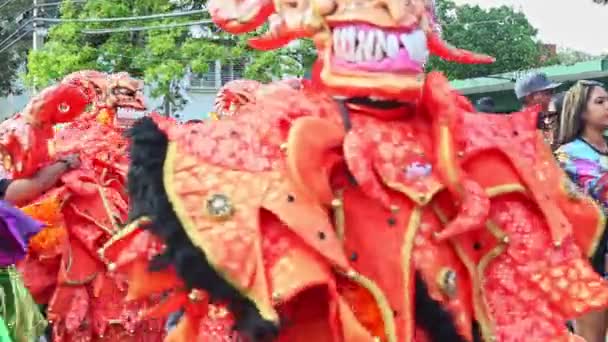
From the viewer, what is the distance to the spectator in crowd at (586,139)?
16.9 feet

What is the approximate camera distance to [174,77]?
19672 millimetres

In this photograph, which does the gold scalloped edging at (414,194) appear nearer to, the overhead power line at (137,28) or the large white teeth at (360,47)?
the large white teeth at (360,47)

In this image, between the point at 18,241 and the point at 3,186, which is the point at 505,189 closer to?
the point at 18,241

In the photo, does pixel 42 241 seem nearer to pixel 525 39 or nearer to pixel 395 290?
pixel 395 290

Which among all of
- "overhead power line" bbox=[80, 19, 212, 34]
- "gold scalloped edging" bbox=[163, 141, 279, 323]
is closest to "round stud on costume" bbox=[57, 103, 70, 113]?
"gold scalloped edging" bbox=[163, 141, 279, 323]

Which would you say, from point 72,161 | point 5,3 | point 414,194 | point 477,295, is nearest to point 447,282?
point 477,295

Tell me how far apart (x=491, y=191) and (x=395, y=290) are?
41cm

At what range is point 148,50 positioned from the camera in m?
20.6

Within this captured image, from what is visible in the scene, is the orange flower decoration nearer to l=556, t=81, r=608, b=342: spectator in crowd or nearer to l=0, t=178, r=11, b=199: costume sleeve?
l=0, t=178, r=11, b=199: costume sleeve

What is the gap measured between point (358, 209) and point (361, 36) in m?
0.44

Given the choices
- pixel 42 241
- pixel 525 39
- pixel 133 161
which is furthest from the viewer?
pixel 525 39

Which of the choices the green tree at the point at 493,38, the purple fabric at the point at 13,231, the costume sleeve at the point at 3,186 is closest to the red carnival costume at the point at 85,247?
the costume sleeve at the point at 3,186

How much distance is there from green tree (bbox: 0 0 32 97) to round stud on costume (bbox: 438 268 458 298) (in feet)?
85.7

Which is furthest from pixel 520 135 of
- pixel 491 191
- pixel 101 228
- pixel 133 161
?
pixel 101 228
